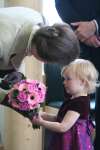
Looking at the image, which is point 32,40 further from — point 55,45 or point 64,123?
point 64,123

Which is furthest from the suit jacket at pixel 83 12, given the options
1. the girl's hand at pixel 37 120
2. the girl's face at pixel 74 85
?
the girl's hand at pixel 37 120

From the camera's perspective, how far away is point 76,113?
6.61 feet

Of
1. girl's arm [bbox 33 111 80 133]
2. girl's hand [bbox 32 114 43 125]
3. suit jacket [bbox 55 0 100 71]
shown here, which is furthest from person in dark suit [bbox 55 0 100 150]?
girl's hand [bbox 32 114 43 125]

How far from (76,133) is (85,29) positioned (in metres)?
0.51

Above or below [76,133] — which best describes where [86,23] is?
above

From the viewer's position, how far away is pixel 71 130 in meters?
2.02

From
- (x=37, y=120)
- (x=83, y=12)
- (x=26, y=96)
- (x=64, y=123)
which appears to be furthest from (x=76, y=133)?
(x=83, y=12)

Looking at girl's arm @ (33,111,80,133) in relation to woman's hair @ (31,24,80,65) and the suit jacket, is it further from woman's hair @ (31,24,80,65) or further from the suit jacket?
woman's hair @ (31,24,80,65)

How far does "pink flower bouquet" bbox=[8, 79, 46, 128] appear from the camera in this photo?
166 centimetres

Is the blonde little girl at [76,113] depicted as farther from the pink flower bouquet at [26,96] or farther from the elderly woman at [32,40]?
the elderly woman at [32,40]

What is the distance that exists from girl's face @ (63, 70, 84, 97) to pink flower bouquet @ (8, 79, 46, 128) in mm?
359

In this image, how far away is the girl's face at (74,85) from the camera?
2041mm

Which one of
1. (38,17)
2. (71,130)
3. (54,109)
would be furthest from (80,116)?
(54,109)

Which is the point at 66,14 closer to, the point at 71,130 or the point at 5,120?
the point at 71,130
